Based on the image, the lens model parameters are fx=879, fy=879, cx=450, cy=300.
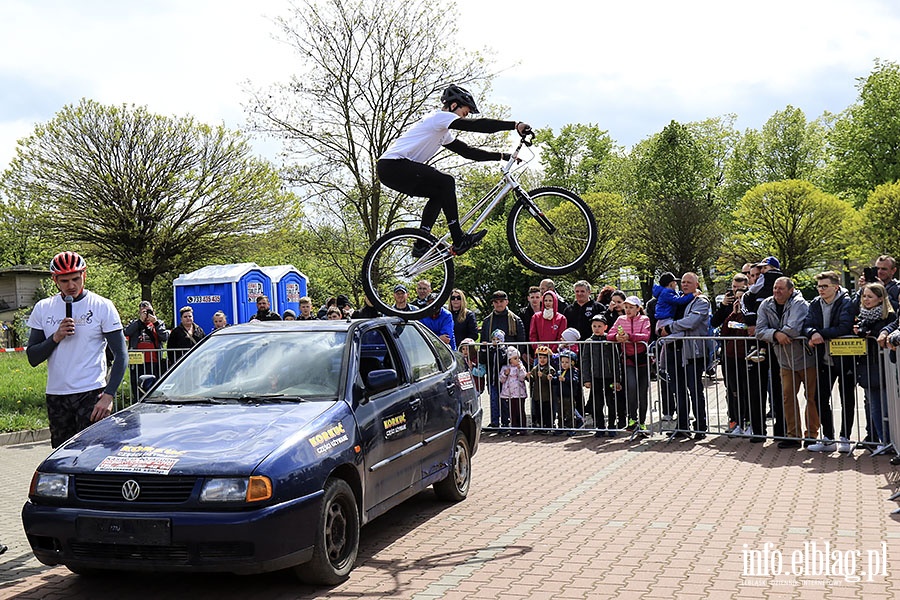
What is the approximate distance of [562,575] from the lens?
6039 millimetres

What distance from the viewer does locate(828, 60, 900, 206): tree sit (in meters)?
49.5

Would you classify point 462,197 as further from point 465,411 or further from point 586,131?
point 586,131

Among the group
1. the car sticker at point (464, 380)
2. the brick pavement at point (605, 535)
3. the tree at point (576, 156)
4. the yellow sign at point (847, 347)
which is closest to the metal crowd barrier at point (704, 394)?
the yellow sign at point (847, 347)

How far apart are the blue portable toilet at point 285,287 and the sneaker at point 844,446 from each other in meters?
23.9

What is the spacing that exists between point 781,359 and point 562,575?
6.08 m

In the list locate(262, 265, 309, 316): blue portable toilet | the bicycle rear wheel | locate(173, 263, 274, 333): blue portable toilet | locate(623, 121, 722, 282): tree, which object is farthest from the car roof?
locate(623, 121, 722, 282): tree

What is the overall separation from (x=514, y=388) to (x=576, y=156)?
50290mm

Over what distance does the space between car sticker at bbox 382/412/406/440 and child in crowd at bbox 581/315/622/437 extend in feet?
19.1

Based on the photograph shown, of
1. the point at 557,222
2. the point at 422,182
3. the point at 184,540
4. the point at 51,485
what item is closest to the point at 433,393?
the point at 422,182

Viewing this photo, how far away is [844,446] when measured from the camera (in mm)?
10531

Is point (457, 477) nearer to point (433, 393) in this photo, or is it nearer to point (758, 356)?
point (433, 393)

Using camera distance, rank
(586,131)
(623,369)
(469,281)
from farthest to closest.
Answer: (586,131)
(469,281)
(623,369)

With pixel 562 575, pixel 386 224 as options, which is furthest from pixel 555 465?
pixel 386 224

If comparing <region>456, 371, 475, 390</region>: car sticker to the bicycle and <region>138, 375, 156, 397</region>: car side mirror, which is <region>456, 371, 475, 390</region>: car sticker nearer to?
the bicycle
